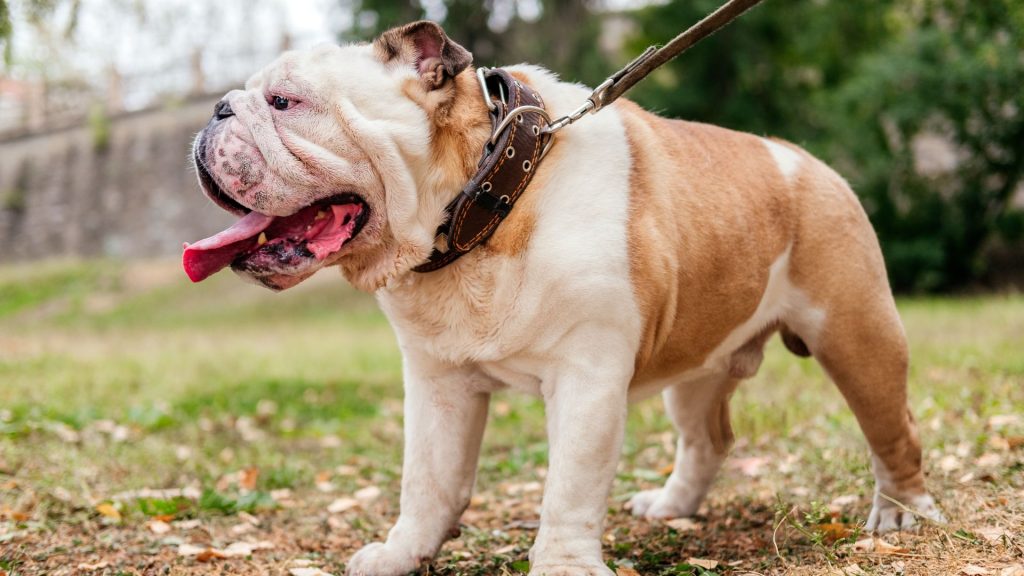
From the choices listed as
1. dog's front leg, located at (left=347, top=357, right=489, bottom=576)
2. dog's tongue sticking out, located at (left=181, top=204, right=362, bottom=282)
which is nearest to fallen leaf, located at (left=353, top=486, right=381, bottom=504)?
dog's front leg, located at (left=347, top=357, right=489, bottom=576)

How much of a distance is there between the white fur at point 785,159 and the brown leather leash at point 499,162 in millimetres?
898

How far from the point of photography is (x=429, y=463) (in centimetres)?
348

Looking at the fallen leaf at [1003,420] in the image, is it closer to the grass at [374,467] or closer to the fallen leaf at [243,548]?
the grass at [374,467]

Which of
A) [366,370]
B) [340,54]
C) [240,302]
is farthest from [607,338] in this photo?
[240,302]

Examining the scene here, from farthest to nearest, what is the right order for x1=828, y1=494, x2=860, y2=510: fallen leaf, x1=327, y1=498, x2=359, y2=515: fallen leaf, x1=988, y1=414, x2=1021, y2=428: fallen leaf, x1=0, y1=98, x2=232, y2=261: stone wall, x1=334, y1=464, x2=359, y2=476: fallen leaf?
x1=0, y1=98, x2=232, y2=261: stone wall
x1=334, y1=464, x2=359, y2=476: fallen leaf
x1=988, y1=414, x2=1021, y2=428: fallen leaf
x1=327, y1=498, x2=359, y2=515: fallen leaf
x1=828, y1=494, x2=860, y2=510: fallen leaf

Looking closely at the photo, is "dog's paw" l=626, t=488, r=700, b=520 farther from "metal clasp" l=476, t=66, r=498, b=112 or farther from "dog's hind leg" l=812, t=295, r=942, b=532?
"metal clasp" l=476, t=66, r=498, b=112

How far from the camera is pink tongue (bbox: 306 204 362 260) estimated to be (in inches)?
119

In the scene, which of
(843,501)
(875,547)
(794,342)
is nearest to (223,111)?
(794,342)

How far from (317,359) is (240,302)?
29.2 ft

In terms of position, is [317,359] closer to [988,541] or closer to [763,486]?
[763,486]

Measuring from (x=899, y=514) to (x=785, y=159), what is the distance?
4.67 feet

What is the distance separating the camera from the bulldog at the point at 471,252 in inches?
118

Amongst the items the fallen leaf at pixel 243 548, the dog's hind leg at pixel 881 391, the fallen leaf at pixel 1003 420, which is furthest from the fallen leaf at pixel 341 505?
the fallen leaf at pixel 1003 420

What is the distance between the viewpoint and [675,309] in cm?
336
